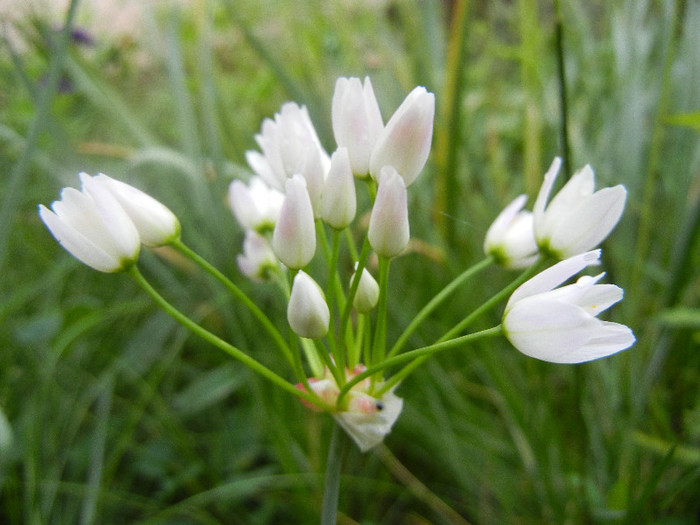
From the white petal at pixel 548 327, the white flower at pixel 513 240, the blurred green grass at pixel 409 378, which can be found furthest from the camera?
the blurred green grass at pixel 409 378

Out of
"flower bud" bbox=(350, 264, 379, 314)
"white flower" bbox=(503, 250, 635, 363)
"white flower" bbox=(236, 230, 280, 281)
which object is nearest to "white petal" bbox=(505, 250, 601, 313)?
"white flower" bbox=(503, 250, 635, 363)

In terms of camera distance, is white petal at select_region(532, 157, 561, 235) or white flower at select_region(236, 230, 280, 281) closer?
white petal at select_region(532, 157, 561, 235)

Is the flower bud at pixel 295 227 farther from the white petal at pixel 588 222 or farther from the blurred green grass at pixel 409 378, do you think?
the blurred green grass at pixel 409 378

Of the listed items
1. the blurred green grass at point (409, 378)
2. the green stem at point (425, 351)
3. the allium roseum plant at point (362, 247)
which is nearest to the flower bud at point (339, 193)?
the allium roseum plant at point (362, 247)

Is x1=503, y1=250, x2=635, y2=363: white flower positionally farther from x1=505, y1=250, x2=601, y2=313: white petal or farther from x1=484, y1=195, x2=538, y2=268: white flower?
x1=484, y1=195, x2=538, y2=268: white flower

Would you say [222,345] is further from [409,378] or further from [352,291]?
[409,378]

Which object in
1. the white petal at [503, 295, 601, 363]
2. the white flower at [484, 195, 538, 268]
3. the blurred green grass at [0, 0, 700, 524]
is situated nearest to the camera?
the white petal at [503, 295, 601, 363]

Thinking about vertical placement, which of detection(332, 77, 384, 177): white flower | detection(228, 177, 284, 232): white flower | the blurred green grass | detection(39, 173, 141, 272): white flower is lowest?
the blurred green grass

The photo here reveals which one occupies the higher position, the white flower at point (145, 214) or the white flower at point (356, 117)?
the white flower at point (356, 117)
